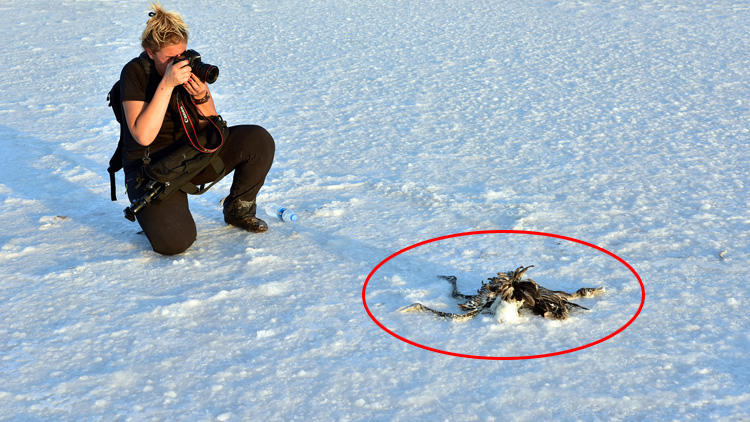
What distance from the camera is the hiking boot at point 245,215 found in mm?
3434

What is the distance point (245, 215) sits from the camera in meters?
3.45

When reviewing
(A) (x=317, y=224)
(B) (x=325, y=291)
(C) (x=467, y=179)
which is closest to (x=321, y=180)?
(A) (x=317, y=224)

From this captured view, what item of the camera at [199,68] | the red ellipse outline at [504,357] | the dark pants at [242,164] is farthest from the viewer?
the dark pants at [242,164]

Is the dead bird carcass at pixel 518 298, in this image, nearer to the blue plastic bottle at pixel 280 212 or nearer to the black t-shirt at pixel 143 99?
the blue plastic bottle at pixel 280 212

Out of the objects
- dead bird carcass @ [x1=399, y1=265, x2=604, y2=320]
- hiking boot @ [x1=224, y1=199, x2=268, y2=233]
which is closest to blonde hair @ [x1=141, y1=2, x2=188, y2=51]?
hiking boot @ [x1=224, y1=199, x2=268, y2=233]

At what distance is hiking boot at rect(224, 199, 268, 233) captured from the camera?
3434mm

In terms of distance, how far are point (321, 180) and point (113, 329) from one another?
1.69 m

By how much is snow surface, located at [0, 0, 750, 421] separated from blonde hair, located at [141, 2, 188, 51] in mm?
952

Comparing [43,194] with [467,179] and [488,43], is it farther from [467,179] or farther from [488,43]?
[488,43]

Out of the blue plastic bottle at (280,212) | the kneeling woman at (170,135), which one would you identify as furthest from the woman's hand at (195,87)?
the blue plastic bottle at (280,212)

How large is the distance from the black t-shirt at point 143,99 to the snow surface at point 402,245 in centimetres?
48

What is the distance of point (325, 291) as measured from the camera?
2.87 m

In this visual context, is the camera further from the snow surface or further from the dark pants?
the snow surface

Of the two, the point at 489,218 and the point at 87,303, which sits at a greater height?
the point at 489,218
